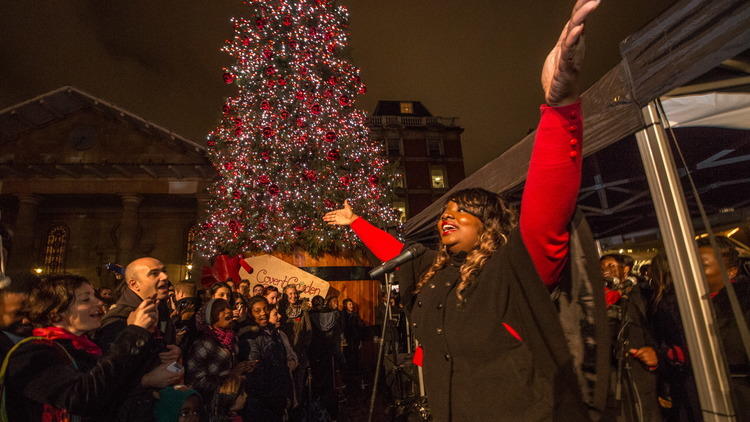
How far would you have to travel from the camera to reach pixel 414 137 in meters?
37.3

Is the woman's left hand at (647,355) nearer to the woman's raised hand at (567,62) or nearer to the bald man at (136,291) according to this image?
the woman's raised hand at (567,62)

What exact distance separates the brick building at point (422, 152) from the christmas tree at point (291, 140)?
2424 cm

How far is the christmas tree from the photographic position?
419 inches

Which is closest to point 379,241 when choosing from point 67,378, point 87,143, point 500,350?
point 500,350

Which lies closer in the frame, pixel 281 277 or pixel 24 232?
pixel 281 277

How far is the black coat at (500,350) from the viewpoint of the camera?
4.07ft

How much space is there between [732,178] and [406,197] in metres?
30.3

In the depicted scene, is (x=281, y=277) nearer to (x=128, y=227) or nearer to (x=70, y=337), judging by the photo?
(x=70, y=337)

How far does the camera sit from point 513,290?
1.39m

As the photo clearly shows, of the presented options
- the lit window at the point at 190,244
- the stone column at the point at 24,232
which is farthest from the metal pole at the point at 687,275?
the stone column at the point at 24,232

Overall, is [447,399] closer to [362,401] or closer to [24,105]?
[362,401]

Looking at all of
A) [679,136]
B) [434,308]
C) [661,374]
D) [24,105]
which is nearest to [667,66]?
[434,308]

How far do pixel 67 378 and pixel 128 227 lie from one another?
66.5 ft

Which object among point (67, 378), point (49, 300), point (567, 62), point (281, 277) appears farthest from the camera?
point (281, 277)
